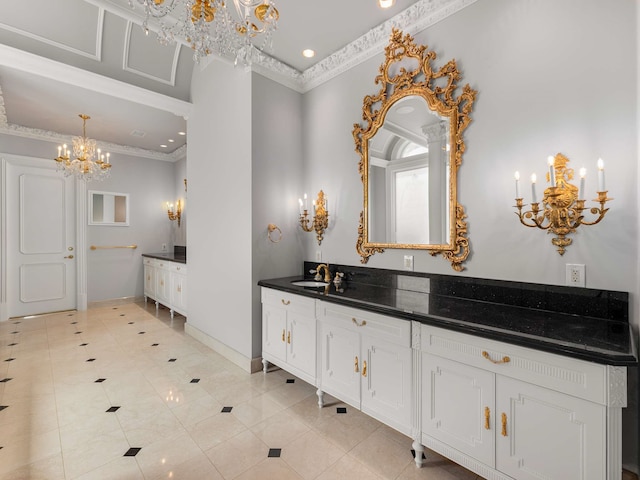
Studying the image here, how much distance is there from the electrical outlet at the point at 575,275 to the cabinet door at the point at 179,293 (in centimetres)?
453

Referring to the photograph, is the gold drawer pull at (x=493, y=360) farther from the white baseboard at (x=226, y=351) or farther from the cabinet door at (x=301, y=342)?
the white baseboard at (x=226, y=351)

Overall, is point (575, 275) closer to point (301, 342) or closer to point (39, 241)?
point (301, 342)

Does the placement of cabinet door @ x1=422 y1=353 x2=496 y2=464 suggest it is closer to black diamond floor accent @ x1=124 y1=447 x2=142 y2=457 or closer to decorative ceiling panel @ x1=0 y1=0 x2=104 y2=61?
black diamond floor accent @ x1=124 y1=447 x2=142 y2=457

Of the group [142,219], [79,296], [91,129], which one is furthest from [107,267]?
[91,129]

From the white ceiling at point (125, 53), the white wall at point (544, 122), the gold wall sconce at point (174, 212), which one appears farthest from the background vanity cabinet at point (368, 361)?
the gold wall sconce at point (174, 212)

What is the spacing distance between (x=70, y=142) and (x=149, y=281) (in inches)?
111

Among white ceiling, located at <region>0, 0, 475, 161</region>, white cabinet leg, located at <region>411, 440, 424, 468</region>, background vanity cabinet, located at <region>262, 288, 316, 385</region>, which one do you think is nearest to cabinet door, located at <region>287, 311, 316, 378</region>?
background vanity cabinet, located at <region>262, 288, 316, 385</region>

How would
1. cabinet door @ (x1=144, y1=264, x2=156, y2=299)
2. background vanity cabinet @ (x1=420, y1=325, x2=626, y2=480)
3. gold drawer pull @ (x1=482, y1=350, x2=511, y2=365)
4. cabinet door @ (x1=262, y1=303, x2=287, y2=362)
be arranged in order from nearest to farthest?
background vanity cabinet @ (x1=420, y1=325, x2=626, y2=480)
gold drawer pull @ (x1=482, y1=350, x2=511, y2=365)
cabinet door @ (x1=262, y1=303, x2=287, y2=362)
cabinet door @ (x1=144, y1=264, x2=156, y2=299)

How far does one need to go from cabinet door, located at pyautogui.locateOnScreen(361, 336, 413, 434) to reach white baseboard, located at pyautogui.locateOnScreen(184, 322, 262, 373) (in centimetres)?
133

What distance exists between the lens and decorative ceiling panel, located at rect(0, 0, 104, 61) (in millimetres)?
2814

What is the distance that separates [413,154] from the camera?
248 centimetres

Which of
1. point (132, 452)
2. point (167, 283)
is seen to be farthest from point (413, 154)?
point (167, 283)

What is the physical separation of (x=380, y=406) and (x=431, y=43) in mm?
2659

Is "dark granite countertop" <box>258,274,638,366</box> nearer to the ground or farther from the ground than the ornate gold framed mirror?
nearer to the ground
